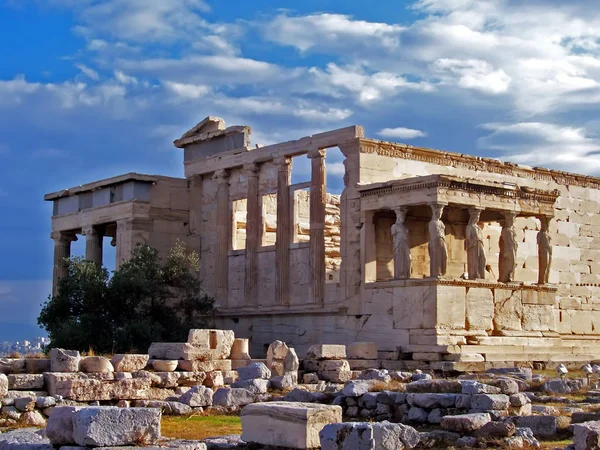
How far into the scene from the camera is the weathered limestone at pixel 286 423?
30.6ft

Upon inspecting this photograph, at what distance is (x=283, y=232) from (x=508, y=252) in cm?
489

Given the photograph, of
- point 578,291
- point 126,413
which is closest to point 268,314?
point 578,291

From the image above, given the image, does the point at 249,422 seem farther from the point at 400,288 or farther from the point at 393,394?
the point at 400,288

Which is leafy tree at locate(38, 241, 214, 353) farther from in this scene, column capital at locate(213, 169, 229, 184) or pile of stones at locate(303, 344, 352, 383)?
pile of stones at locate(303, 344, 352, 383)

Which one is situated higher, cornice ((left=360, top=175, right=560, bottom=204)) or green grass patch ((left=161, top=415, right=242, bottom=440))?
cornice ((left=360, top=175, right=560, bottom=204))

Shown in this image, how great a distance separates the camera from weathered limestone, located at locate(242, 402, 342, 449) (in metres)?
9.32

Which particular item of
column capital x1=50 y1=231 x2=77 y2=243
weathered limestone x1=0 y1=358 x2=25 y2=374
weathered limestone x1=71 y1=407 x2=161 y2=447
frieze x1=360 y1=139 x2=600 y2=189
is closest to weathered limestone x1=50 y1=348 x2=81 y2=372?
weathered limestone x1=0 y1=358 x2=25 y2=374

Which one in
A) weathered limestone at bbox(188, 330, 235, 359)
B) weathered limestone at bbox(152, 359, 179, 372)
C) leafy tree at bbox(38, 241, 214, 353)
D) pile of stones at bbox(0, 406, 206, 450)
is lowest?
pile of stones at bbox(0, 406, 206, 450)

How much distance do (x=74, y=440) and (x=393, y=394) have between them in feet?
17.3

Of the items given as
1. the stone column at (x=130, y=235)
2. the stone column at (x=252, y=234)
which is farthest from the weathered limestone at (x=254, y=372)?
the stone column at (x=130, y=235)

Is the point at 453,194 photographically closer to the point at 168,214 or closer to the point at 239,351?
the point at 239,351

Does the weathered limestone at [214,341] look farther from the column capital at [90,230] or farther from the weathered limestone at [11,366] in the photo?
the column capital at [90,230]

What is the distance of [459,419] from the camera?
10.3m

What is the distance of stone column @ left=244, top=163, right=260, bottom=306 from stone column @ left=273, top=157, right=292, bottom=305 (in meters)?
0.81
